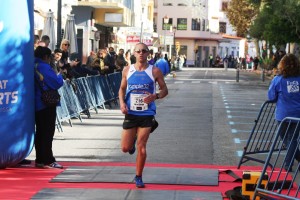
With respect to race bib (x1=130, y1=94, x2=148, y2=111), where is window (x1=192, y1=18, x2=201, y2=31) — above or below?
below

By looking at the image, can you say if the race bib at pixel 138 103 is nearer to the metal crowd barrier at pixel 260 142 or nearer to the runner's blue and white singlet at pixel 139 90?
the runner's blue and white singlet at pixel 139 90

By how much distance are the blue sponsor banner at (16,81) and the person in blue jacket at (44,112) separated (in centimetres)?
15

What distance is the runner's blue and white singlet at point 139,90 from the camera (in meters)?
10.9

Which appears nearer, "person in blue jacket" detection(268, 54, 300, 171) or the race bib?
the race bib

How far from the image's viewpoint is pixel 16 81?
12219 millimetres

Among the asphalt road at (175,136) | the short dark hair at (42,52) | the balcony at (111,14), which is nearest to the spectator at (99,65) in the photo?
the asphalt road at (175,136)

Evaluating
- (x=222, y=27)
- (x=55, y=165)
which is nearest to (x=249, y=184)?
(x=55, y=165)

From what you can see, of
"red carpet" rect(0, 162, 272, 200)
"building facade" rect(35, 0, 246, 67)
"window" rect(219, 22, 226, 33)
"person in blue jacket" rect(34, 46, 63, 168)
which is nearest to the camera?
"red carpet" rect(0, 162, 272, 200)

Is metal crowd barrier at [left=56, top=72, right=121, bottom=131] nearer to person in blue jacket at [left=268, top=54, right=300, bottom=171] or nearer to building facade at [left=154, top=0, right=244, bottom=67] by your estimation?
person in blue jacket at [left=268, top=54, right=300, bottom=171]

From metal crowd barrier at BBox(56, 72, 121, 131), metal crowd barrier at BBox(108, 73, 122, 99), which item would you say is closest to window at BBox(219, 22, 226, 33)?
metal crowd barrier at BBox(108, 73, 122, 99)

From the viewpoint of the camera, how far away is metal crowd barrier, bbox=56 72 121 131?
771 inches

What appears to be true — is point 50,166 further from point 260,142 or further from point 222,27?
point 222,27

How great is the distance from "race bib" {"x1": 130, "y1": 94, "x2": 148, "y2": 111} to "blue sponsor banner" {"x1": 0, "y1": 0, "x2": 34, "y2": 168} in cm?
205

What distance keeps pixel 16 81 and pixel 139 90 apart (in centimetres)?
215
